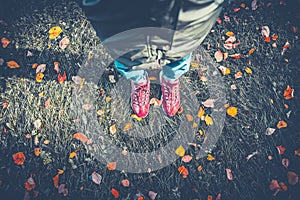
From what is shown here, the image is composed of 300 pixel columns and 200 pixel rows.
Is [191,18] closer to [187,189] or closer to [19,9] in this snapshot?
[187,189]

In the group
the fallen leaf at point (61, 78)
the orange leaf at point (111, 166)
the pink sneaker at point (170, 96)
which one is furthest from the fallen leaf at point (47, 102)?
the pink sneaker at point (170, 96)

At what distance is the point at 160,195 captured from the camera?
2166 millimetres

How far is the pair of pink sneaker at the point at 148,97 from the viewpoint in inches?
89.9

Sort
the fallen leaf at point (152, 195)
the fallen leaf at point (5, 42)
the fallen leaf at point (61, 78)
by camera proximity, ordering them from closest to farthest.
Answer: the fallen leaf at point (152, 195)
the fallen leaf at point (61, 78)
the fallen leaf at point (5, 42)

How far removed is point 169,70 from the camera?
198cm

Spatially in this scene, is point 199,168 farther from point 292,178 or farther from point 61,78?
point 61,78

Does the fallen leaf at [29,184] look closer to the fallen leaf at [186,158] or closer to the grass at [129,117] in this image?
the grass at [129,117]

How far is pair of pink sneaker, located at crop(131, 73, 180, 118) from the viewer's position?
7.49ft

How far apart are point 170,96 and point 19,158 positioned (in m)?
1.28

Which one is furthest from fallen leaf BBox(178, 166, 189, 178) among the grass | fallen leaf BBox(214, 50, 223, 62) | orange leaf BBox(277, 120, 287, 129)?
fallen leaf BBox(214, 50, 223, 62)

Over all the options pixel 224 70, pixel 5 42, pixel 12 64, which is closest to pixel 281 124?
pixel 224 70

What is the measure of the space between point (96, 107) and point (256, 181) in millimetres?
1388

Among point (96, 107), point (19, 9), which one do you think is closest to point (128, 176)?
point (96, 107)

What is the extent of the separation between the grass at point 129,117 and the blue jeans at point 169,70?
1.31 feet
